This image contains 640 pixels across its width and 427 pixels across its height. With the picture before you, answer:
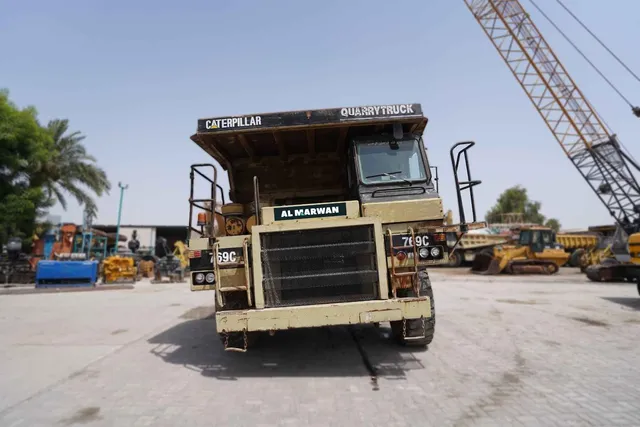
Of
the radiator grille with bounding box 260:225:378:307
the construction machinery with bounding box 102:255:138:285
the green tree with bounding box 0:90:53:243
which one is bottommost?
the radiator grille with bounding box 260:225:378:307

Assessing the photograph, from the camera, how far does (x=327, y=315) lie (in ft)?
14.1

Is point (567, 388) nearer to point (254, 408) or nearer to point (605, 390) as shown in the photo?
point (605, 390)

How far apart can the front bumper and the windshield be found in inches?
72.5

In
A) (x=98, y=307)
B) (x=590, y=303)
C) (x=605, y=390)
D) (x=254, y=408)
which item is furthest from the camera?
(x=98, y=307)

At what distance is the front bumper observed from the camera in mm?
4281

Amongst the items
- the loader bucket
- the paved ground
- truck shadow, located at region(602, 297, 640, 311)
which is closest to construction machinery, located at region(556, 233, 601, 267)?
the loader bucket

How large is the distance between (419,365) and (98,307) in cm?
939

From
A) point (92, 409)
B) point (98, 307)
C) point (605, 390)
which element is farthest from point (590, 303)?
point (98, 307)

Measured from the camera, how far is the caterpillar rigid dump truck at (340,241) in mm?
4355

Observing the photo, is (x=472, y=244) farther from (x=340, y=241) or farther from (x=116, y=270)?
(x=340, y=241)

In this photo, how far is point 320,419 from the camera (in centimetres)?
329

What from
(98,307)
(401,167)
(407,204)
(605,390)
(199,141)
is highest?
(199,141)

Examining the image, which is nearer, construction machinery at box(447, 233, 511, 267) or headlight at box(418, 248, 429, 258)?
headlight at box(418, 248, 429, 258)

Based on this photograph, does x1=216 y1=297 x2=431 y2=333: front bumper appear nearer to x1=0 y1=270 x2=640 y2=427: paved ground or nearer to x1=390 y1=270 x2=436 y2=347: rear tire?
x1=0 y1=270 x2=640 y2=427: paved ground
